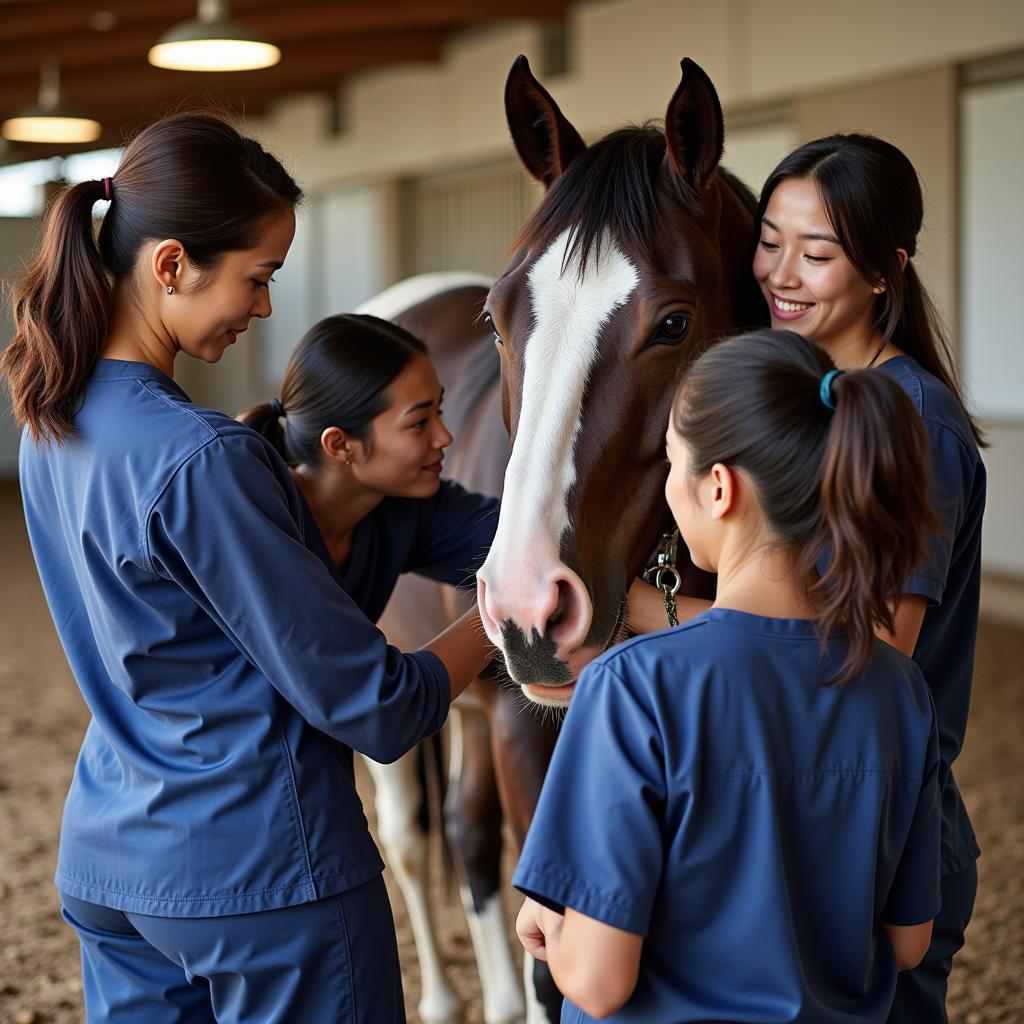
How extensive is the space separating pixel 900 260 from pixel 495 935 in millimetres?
1665

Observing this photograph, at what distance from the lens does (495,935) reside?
2.49m

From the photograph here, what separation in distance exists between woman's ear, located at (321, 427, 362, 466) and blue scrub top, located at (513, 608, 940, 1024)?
709mm

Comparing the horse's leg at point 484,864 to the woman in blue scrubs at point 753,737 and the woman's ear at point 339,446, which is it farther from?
the woman in blue scrubs at point 753,737

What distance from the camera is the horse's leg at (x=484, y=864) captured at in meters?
2.45

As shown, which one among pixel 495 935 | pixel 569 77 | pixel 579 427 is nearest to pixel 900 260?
pixel 579 427

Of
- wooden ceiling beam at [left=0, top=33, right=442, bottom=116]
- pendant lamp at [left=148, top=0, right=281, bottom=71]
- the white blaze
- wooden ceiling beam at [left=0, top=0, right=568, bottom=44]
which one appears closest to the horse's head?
the white blaze

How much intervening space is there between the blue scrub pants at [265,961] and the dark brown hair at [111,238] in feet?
1.76

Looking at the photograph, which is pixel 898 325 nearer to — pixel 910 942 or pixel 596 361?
pixel 596 361

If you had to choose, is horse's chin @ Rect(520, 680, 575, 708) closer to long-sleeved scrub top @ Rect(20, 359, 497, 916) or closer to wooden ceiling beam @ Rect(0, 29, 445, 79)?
long-sleeved scrub top @ Rect(20, 359, 497, 916)

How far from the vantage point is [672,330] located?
1411 mm

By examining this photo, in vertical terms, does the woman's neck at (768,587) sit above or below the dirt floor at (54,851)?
above

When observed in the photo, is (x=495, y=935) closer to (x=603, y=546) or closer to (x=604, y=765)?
(x=603, y=546)

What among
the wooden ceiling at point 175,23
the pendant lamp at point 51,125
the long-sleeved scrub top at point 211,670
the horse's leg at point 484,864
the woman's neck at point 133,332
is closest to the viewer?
the long-sleeved scrub top at point 211,670

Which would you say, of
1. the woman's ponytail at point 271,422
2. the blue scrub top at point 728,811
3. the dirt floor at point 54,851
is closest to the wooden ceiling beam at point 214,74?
the dirt floor at point 54,851
